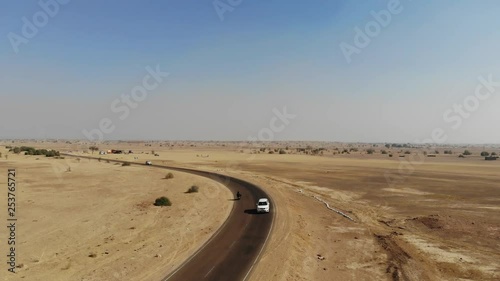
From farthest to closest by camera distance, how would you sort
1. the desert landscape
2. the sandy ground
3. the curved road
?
1. the desert landscape
2. the sandy ground
3. the curved road

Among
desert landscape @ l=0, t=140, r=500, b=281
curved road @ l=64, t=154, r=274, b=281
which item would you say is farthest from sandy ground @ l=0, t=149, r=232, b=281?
curved road @ l=64, t=154, r=274, b=281

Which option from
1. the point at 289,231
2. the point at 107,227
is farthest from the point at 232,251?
the point at 107,227

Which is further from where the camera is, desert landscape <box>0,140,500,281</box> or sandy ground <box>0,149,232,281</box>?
desert landscape <box>0,140,500,281</box>

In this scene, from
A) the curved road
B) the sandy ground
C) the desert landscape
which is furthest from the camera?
the desert landscape

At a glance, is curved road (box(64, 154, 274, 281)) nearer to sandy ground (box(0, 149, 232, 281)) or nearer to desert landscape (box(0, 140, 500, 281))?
desert landscape (box(0, 140, 500, 281))

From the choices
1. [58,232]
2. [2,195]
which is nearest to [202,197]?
[58,232]

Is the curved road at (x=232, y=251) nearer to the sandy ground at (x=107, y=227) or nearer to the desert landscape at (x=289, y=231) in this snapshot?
the desert landscape at (x=289, y=231)
